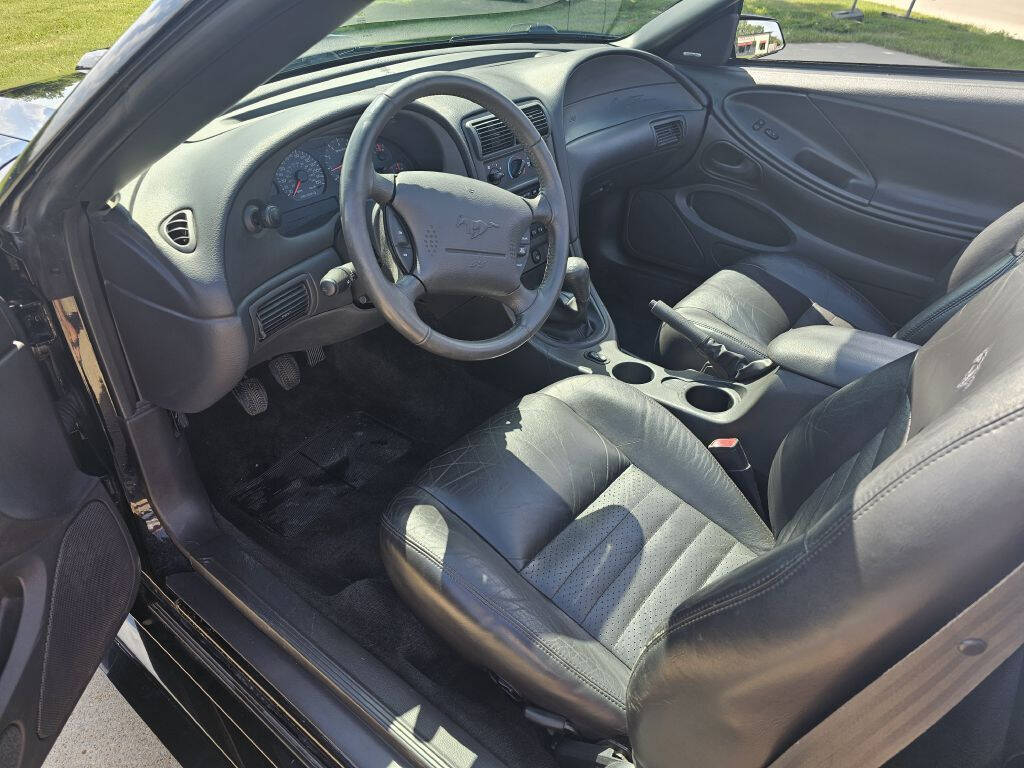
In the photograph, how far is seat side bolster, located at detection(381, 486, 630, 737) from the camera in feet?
3.91

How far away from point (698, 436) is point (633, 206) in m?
1.34

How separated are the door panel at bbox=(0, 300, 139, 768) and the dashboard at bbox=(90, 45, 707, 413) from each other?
197 mm

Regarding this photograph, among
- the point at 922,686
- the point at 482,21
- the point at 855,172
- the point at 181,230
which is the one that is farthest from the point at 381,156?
the point at 855,172

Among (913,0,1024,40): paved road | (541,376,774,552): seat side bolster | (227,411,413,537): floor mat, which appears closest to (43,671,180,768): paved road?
(227,411,413,537): floor mat

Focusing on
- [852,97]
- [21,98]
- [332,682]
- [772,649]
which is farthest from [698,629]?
[852,97]

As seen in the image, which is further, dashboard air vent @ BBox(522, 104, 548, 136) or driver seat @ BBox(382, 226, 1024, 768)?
dashboard air vent @ BBox(522, 104, 548, 136)

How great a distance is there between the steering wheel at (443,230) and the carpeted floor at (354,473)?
698 millimetres

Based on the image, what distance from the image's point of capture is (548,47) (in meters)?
2.63

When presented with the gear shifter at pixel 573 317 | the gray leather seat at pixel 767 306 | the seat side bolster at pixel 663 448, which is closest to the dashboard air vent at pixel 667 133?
the gray leather seat at pixel 767 306

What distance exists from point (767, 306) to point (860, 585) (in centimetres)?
169

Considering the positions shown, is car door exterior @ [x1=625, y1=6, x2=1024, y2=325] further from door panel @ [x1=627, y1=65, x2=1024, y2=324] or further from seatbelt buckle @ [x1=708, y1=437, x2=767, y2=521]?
seatbelt buckle @ [x1=708, y1=437, x2=767, y2=521]

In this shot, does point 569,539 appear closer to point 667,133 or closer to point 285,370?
point 285,370

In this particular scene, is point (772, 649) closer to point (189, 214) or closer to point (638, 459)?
point (638, 459)

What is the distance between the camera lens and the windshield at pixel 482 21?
2021 mm
